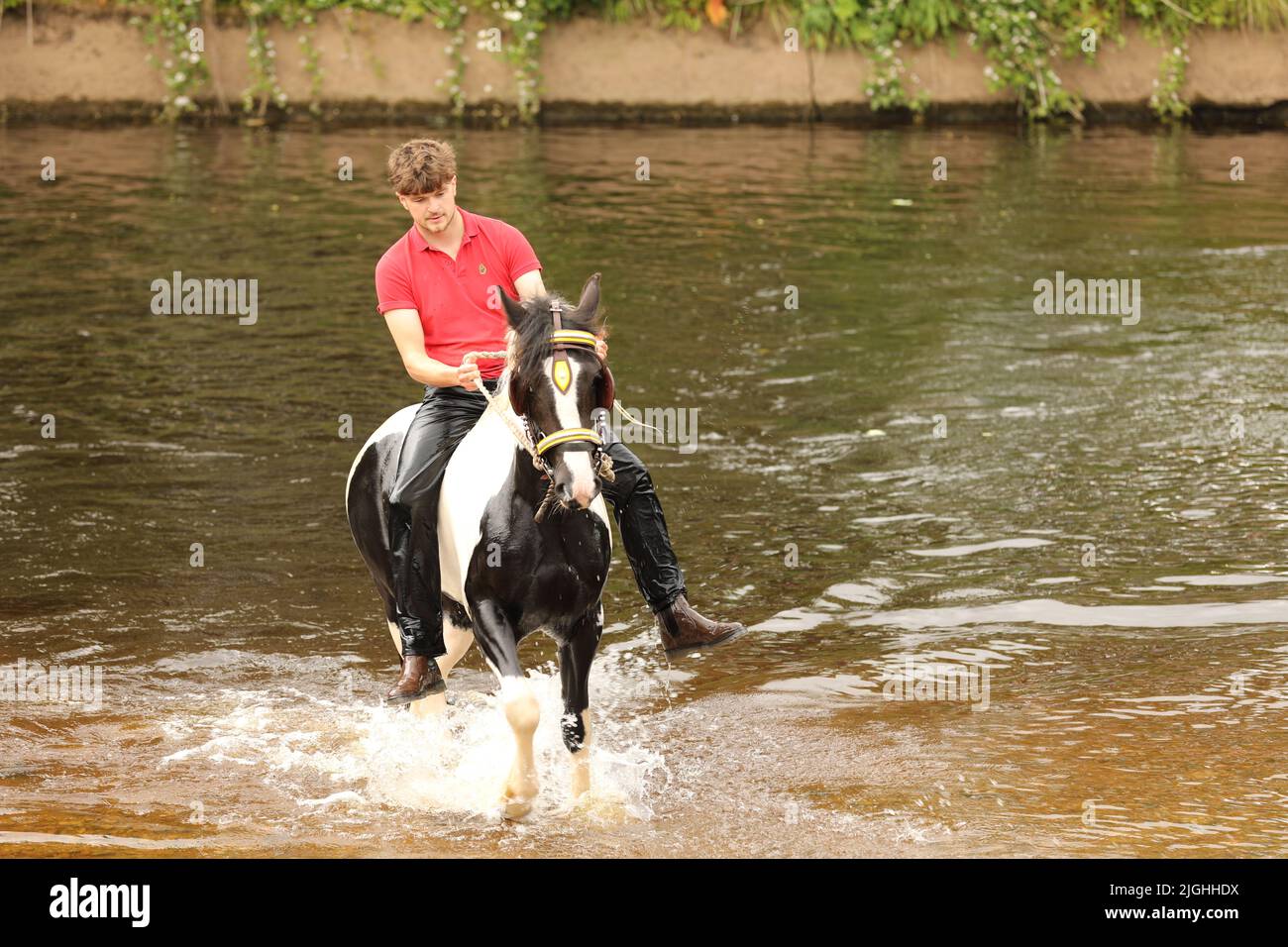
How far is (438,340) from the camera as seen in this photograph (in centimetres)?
680

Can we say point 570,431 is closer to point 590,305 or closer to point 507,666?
point 590,305

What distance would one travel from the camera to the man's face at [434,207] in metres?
6.55

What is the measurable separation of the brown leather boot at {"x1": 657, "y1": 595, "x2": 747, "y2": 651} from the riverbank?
20917 mm

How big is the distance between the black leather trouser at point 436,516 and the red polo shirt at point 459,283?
0.21m

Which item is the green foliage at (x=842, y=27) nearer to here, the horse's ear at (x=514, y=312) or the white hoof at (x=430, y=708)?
the white hoof at (x=430, y=708)

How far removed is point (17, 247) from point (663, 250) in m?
6.91

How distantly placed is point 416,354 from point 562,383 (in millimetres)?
1097

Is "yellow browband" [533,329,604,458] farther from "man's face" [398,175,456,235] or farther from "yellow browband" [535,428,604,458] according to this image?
"man's face" [398,175,456,235]

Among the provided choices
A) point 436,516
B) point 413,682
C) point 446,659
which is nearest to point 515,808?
point 413,682

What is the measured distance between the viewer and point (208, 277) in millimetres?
16828

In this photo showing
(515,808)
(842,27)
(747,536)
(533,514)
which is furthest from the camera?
(842,27)

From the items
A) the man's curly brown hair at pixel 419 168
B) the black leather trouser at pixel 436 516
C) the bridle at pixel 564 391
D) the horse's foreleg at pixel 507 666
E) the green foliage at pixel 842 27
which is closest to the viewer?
the bridle at pixel 564 391

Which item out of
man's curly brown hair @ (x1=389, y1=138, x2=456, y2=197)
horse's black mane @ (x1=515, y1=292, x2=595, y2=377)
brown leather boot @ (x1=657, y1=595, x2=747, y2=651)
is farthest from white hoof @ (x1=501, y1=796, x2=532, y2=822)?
man's curly brown hair @ (x1=389, y1=138, x2=456, y2=197)

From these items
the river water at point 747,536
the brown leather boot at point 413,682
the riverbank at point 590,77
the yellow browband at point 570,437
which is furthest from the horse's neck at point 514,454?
the riverbank at point 590,77
